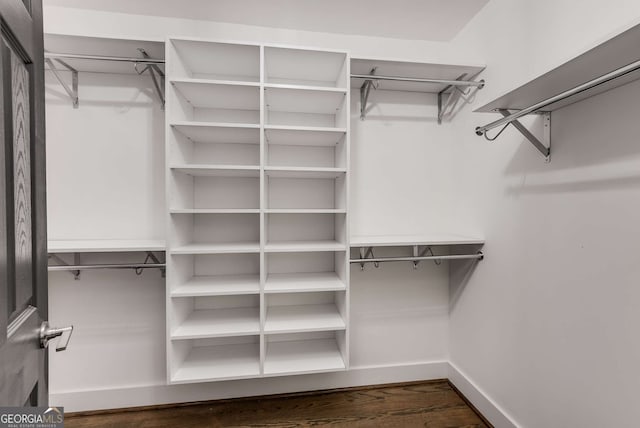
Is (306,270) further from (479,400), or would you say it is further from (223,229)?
(479,400)

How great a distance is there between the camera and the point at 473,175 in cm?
181

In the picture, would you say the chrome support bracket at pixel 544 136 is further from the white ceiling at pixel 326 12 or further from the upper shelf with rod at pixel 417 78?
the white ceiling at pixel 326 12

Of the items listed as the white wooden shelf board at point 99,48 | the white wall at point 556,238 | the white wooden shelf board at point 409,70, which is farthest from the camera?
the white wooden shelf board at point 409,70

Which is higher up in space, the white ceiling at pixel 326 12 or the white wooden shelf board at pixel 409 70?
the white ceiling at pixel 326 12

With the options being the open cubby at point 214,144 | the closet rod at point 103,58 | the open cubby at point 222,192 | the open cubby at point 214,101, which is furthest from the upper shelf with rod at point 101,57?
the open cubby at point 222,192

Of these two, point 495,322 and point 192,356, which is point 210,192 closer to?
point 192,356

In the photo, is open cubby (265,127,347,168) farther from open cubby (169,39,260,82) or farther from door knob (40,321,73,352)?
door knob (40,321,73,352)

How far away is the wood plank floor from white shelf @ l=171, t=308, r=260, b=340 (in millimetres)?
605

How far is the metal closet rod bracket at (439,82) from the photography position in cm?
171

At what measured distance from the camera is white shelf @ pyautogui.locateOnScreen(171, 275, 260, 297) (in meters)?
1.50

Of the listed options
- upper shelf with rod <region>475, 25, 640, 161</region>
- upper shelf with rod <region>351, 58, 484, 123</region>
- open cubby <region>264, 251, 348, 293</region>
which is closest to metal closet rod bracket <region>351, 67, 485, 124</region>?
upper shelf with rod <region>351, 58, 484, 123</region>

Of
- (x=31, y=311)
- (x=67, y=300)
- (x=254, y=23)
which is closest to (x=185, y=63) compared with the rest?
(x=254, y=23)

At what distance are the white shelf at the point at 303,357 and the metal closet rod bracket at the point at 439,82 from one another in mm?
1552

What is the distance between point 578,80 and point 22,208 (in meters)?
1.76
